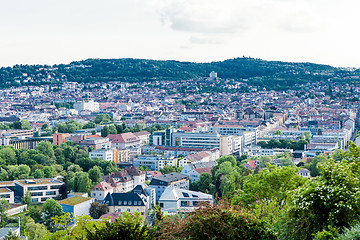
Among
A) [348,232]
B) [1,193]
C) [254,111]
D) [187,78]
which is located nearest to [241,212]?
[348,232]

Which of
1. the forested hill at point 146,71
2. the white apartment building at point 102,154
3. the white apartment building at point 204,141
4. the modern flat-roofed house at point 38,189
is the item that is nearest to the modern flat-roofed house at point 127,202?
the modern flat-roofed house at point 38,189

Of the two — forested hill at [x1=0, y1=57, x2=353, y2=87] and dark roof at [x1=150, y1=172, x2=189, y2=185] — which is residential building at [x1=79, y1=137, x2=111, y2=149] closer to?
dark roof at [x1=150, y1=172, x2=189, y2=185]

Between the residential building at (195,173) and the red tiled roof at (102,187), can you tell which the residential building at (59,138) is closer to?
the residential building at (195,173)

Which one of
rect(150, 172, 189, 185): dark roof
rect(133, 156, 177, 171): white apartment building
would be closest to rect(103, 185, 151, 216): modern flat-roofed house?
rect(150, 172, 189, 185): dark roof

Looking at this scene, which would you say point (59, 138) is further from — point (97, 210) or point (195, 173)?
point (97, 210)

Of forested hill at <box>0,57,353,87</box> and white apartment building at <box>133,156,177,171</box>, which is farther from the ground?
forested hill at <box>0,57,353,87</box>
